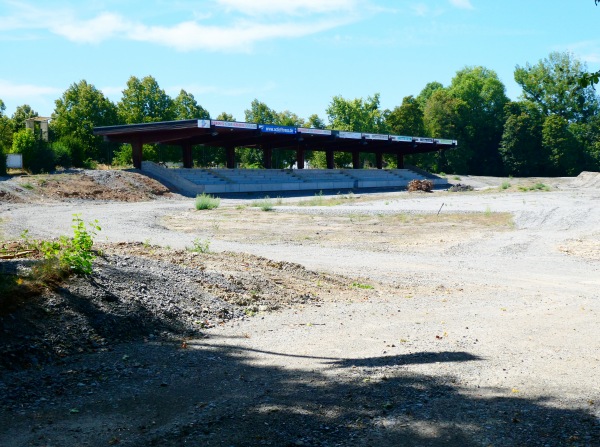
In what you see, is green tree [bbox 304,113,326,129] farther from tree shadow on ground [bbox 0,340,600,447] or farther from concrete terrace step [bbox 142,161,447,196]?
tree shadow on ground [bbox 0,340,600,447]

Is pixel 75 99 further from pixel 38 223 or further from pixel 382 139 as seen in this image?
pixel 38 223

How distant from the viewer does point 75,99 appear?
89.0 meters

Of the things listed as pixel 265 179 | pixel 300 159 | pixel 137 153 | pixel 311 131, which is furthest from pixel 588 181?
pixel 137 153

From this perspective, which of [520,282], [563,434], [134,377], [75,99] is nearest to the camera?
[563,434]

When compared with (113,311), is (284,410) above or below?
below

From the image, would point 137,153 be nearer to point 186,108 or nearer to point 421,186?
point 421,186

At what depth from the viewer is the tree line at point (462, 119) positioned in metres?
91.1

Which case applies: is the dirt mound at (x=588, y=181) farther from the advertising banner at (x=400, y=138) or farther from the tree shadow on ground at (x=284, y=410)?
the tree shadow on ground at (x=284, y=410)

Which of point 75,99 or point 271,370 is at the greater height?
point 75,99

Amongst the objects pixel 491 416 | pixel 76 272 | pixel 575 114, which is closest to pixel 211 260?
pixel 76 272

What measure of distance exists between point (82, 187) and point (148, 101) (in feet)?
151

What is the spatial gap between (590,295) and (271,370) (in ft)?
30.6

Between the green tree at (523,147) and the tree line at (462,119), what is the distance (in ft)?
0.50

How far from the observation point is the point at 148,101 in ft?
310
